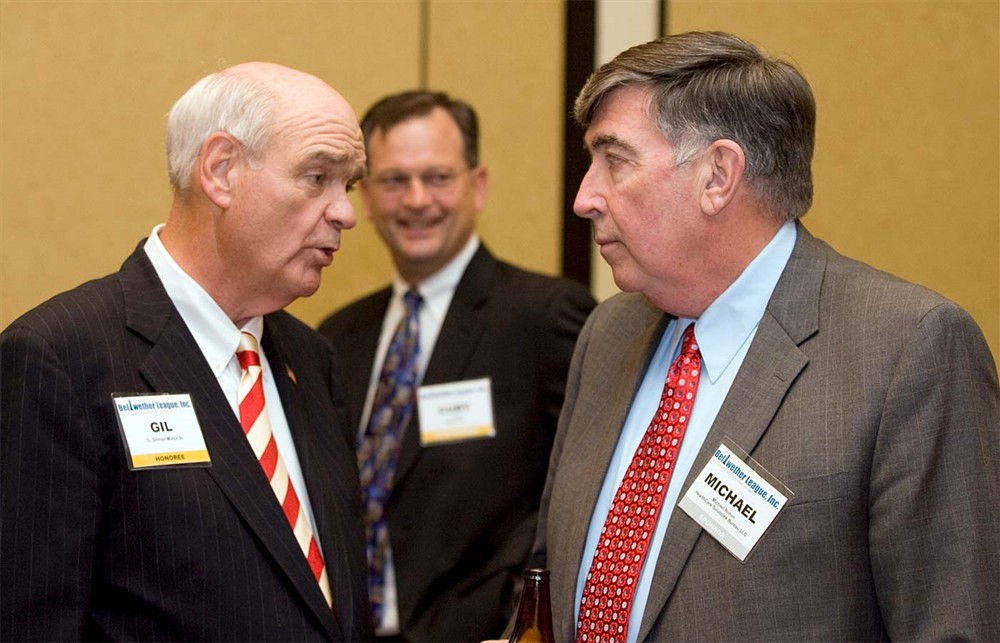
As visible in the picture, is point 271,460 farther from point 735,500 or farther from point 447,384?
point 447,384

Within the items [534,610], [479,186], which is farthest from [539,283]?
[534,610]

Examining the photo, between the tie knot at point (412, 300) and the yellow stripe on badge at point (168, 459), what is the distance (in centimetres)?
160

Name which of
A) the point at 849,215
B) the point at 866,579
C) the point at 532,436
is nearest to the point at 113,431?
the point at 866,579

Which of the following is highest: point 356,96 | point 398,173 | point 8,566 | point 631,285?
point 356,96

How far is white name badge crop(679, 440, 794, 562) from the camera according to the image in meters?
1.83

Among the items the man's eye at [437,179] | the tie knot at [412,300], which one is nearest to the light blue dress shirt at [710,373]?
the tie knot at [412,300]

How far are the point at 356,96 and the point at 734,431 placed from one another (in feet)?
8.02

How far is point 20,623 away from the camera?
6.03ft

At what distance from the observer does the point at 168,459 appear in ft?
6.49

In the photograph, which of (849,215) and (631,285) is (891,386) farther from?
(849,215)

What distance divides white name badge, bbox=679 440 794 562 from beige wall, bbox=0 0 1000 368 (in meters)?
1.64

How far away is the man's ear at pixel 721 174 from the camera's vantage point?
2066 mm

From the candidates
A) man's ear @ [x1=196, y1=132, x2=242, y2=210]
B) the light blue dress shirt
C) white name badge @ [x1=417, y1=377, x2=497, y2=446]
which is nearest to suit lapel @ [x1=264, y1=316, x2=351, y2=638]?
man's ear @ [x1=196, y1=132, x2=242, y2=210]

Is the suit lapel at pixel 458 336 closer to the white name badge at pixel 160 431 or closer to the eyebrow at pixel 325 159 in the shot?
the eyebrow at pixel 325 159
